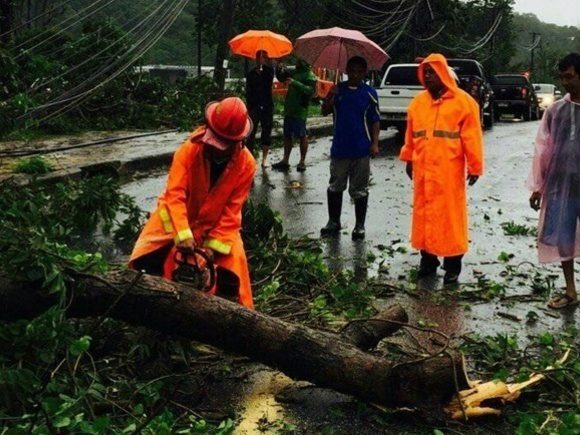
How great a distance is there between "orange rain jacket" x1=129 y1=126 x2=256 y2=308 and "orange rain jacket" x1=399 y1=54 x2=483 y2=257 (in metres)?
→ 2.13

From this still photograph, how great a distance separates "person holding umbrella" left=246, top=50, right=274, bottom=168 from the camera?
12.2 metres

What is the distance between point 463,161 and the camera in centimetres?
635

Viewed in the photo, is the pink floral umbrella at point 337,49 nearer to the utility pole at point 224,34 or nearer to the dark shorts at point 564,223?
the dark shorts at point 564,223

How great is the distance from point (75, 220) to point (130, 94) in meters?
11.8

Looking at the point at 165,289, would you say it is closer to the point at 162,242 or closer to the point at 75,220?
the point at 162,242

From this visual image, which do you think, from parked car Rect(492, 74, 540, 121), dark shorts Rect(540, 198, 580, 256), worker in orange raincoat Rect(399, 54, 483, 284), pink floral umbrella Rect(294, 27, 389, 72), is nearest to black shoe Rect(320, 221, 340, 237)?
worker in orange raincoat Rect(399, 54, 483, 284)

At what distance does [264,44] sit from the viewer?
1226cm

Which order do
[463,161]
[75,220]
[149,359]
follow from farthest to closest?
[75,220], [463,161], [149,359]

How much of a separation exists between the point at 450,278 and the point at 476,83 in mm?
16352

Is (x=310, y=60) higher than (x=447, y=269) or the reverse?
higher

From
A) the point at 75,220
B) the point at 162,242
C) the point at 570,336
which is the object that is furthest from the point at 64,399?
the point at 75,220

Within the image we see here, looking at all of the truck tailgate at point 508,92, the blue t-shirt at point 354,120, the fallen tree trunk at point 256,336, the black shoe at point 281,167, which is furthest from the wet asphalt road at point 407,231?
the truck tailgate at point 508,92

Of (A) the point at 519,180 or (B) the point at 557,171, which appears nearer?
(B) the point at 557,171

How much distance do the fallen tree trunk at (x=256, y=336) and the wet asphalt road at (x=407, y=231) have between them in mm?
1511
